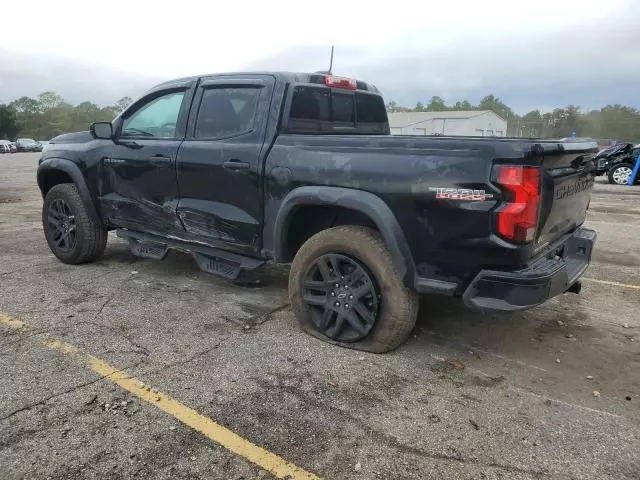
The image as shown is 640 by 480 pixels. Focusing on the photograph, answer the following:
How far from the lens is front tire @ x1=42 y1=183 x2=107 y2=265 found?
5504 millimetres

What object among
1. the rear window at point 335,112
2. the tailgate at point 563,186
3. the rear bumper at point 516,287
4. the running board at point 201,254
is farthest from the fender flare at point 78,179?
the tailgate at point 563,186

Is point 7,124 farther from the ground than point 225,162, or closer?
closer

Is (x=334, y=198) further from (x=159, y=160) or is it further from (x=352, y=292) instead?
(x=159, y=160)

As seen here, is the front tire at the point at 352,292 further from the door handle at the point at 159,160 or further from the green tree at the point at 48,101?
the green tree at the point at 48,101

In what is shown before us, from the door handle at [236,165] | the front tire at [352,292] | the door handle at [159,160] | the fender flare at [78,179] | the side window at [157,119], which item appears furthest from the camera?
the fender flare at [78,179]

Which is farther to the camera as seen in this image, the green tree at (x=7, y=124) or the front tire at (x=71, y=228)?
the green tree at (x=7, y=124)

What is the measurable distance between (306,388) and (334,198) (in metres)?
1.22

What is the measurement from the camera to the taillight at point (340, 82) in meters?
4.35

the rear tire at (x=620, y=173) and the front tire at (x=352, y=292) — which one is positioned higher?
the front tire at (x=352, y=292)

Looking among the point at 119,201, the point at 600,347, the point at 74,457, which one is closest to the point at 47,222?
the point at 119,201

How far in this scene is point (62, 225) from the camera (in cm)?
575

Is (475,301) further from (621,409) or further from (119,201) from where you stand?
(119,201)

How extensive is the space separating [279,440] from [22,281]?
3.72 metres

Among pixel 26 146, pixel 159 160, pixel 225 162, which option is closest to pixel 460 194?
pixel 225 162
